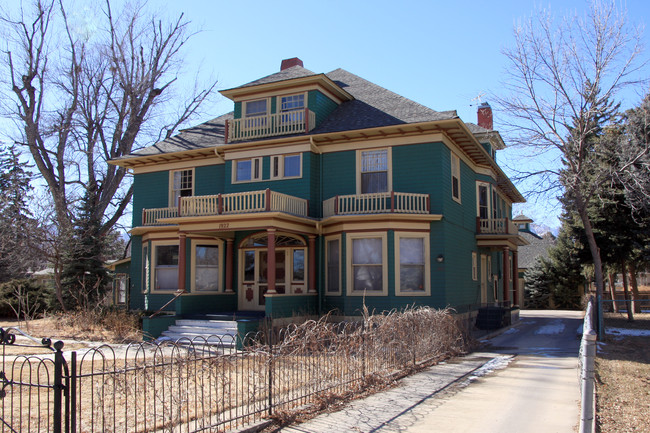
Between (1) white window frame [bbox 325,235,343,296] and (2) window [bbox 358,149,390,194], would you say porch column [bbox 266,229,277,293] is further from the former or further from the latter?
(2) window [bbox 358,149,390,194]

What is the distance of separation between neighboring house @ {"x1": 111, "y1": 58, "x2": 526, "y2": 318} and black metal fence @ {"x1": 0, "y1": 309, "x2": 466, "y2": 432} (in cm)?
542

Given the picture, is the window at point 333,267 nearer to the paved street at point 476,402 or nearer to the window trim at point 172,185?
the paved street at point 476,402

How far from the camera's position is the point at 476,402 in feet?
28.7

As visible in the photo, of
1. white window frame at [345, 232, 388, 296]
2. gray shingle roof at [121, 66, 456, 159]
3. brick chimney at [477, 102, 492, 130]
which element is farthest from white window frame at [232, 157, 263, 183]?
brick chimney at [477, 102, 492, 130]

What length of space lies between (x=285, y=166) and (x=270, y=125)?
1.80 metres

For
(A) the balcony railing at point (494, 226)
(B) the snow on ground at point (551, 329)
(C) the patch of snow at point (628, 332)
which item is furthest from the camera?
(A) the balcony railing at point (494, 226)

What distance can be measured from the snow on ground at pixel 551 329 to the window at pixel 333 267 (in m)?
8.29

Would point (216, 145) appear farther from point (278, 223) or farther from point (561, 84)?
point (561, 84)

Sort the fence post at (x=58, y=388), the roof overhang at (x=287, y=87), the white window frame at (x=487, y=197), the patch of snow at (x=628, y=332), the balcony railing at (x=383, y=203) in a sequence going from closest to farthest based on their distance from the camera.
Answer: the fence post at (x=58, y=388), the balcony railing at (x=383, y=203), the patch of snow at (x=628, y=332), the roof overhang at (x=287, y=87), the white window frame at (x=487, y=197)

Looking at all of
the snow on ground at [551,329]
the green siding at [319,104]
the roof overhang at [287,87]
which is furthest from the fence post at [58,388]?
the snow on ground at [551,329]

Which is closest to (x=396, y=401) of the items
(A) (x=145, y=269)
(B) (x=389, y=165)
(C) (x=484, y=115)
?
(B) (x=389, y=165)

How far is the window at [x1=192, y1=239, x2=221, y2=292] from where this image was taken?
69.2 ft

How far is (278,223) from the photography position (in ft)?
58.3

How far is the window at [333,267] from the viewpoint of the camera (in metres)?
19.3
